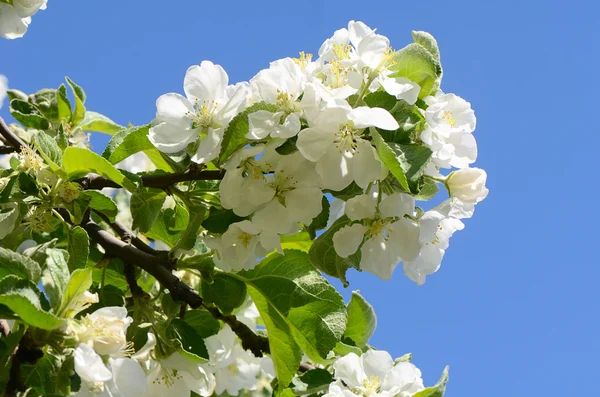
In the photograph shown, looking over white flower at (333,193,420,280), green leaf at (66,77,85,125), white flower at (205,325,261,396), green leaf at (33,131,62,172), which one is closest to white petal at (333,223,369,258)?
white flower at (333,193,420,280)

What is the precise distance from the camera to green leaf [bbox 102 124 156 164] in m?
1.87

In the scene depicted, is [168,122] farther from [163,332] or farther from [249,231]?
[163,332]

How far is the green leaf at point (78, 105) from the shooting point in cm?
264

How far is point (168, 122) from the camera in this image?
181cm

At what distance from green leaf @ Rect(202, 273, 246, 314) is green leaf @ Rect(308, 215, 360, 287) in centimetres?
44

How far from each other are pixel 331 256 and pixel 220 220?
285 mm

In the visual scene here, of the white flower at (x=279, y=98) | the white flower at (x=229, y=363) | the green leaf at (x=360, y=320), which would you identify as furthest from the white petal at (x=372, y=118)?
the white flower at (x=229, y=363)

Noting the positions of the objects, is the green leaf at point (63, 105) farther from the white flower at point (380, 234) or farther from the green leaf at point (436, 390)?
the green leaf at point (436, 390)

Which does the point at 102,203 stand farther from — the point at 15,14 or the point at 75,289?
the point at 15,14

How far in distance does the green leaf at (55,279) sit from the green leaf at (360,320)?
0.99 metres

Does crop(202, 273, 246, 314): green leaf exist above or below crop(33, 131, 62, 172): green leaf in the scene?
below

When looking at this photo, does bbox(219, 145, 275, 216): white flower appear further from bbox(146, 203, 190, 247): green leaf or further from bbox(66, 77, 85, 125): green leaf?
bbox(66, 77, 85, 125): green leaf

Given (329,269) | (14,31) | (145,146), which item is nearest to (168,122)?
(145,146)

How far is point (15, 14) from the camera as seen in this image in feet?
7.86
